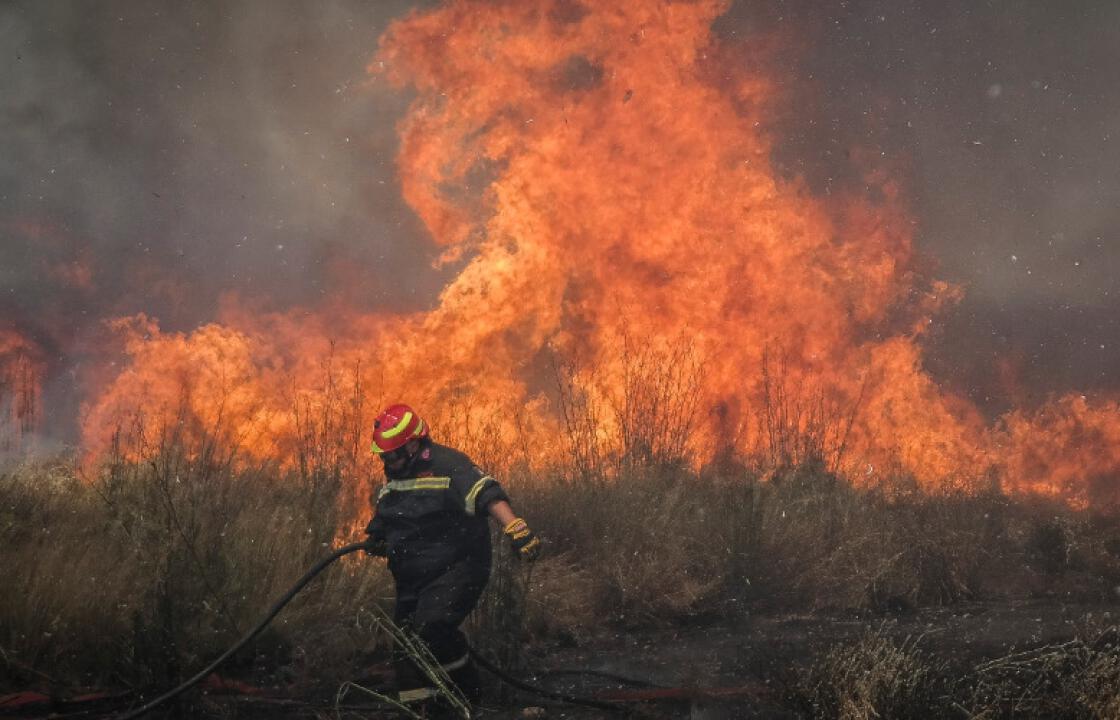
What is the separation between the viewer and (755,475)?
983 cm

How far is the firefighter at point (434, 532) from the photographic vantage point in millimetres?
4602

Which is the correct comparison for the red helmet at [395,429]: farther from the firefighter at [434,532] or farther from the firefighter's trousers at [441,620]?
the firefighter's trousers at [441,620]

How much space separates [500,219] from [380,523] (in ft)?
29.7

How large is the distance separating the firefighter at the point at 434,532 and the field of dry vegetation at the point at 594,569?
1.93 feet

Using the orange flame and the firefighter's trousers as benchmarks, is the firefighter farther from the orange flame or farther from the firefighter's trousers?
the orange flame

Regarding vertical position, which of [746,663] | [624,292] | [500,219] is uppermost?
[500,219]

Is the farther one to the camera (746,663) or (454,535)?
(746,663)

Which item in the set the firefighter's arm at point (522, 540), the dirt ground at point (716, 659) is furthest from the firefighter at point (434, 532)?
the dirt ground at point (716, 659)

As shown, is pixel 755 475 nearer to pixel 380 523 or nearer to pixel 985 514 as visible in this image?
pixel 985 514

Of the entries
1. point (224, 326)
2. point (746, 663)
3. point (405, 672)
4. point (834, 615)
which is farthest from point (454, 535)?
point (224, 326)

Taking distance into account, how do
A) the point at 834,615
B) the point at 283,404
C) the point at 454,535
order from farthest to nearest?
the point at 283,404
the point at 834,615
the point at 454,535

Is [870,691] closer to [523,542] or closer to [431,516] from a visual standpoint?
[523,542]

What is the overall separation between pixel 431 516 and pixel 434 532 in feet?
0.32

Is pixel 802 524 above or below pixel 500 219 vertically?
below
